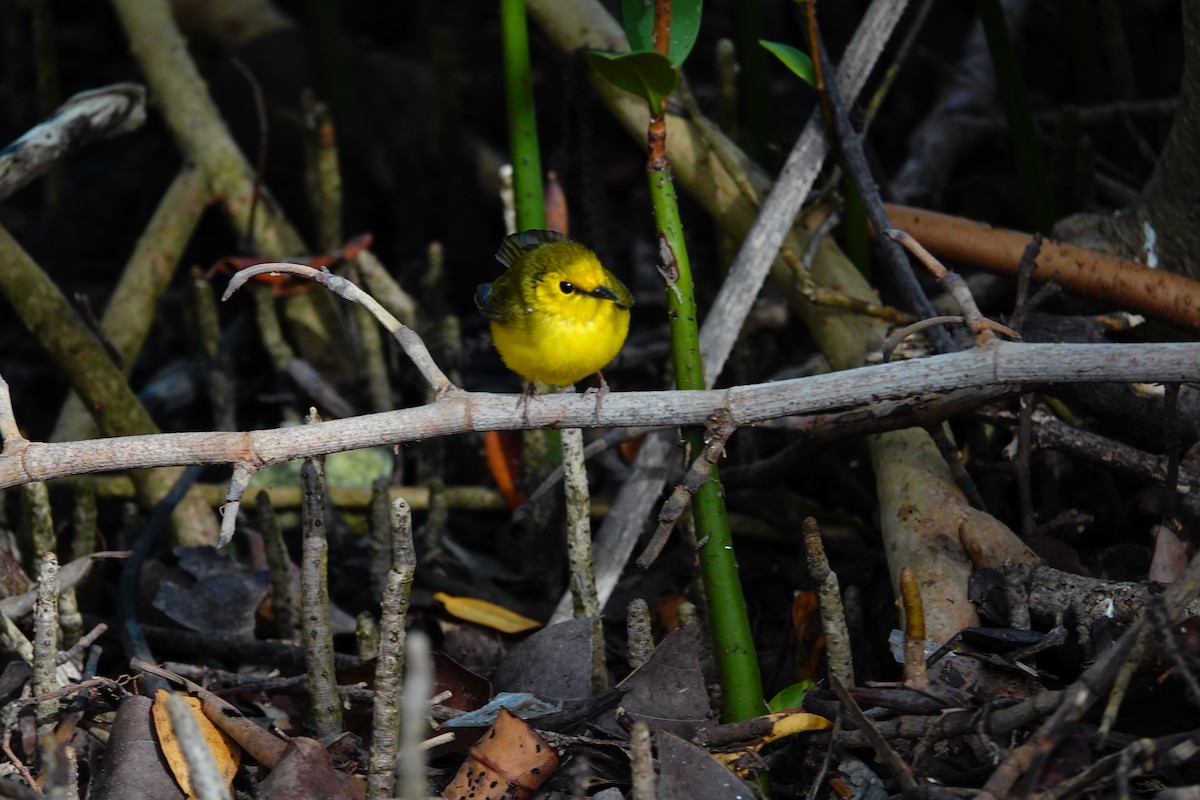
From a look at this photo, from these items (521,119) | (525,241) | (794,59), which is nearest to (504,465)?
(525,241)

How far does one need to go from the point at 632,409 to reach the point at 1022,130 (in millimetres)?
2001

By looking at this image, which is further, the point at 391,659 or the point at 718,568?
the point at 718,568

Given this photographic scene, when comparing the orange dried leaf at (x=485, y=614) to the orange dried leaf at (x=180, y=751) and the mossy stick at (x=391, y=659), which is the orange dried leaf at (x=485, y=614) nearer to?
the orange dried leaf at (x=180, y=751)

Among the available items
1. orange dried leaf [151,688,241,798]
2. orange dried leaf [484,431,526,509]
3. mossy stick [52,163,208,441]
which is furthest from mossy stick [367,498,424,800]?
mossy stick [52,163,208,441]

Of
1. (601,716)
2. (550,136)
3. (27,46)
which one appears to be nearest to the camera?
(601,716)

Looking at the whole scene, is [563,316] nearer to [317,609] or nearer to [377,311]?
[377,311]

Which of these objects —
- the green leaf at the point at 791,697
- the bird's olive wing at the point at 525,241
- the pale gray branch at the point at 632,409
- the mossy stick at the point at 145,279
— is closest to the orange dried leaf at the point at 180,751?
the pale gray branch at the point at 632,409

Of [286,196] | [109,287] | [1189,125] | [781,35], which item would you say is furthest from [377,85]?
[1189,125]

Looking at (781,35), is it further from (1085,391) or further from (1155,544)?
(1155,544)

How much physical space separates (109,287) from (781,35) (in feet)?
10.4

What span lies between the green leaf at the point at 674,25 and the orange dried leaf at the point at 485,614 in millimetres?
1483

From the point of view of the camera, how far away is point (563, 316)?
9.17 feet

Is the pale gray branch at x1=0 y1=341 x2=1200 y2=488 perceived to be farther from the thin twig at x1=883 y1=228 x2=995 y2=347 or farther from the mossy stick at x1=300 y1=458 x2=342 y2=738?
the mossy stick at x1=300 y1=458 x2=342 y2=738

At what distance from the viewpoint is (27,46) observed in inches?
253
